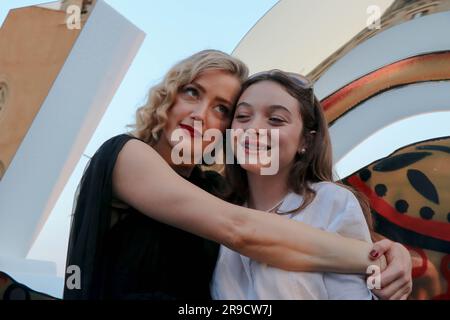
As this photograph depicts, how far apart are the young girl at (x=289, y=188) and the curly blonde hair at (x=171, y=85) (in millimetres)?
66

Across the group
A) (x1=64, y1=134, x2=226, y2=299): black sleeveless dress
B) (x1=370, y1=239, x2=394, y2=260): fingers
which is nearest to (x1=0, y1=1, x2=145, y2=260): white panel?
(x1=64, y1=134, x2=226, y2=299): black sleeveless dress

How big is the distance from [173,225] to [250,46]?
917 mm

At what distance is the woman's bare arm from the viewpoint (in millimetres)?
1080

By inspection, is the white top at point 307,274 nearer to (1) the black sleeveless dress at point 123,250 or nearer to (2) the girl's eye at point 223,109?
(1) the black sleeveless dress at point 123,250

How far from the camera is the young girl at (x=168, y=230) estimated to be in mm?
1086

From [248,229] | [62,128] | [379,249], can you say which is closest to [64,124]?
[62,128]

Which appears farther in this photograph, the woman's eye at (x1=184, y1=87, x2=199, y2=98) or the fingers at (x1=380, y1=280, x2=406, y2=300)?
the woman's eye at (x1=184, y1=87, x2=199, y2=98)

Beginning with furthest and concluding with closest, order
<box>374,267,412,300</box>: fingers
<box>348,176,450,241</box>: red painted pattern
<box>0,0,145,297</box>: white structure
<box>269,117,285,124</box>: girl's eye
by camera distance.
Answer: <box>0,0,145,297</box>: white structure → <box>348,176,450,241</box>: red painted pattern → <box>269,117,285,124</box>: girl's eye → <box>374,267,412,300</box>: fingers

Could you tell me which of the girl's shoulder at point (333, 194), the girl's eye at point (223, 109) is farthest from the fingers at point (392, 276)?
the girl's eye at point (223, 109)

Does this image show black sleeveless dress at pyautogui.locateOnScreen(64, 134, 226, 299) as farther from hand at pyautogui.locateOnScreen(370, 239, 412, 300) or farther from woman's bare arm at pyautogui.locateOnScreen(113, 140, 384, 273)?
hand at pyautogui.locateOnScreen(370, 239, 412, 300)

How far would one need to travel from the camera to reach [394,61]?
1756 mm

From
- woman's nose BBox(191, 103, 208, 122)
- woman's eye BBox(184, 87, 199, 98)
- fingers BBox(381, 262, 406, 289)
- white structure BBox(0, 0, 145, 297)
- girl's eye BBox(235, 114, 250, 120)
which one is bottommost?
fingers BBox(381, 262, 406, 289)

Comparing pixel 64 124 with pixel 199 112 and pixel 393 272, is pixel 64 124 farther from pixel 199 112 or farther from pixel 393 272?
pixel 393 272

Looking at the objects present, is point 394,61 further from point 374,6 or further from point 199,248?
point 199,248
